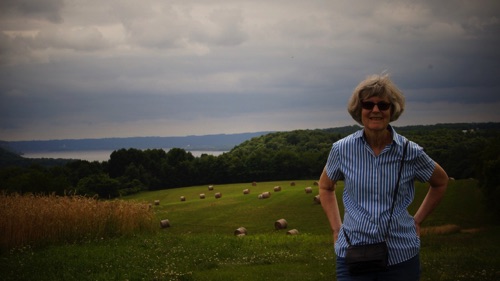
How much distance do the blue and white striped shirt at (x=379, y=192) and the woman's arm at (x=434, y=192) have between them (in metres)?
0.14

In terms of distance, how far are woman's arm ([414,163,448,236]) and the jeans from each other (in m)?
0.39

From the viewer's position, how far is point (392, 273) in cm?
409

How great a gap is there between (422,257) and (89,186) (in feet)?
220

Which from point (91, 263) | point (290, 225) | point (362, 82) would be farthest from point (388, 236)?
point (290, 225)

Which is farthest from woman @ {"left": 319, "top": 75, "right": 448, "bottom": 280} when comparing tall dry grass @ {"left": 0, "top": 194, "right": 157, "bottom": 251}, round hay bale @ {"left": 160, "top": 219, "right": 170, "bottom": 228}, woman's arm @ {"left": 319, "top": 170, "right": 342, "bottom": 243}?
round hay bale @ {"left": 160, "top": 219, "right": 170, "bottom": 228}

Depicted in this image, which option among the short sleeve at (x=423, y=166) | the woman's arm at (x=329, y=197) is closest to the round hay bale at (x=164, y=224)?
the woman's arm at (x=329, y=197)

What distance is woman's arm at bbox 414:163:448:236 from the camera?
14.6 ft

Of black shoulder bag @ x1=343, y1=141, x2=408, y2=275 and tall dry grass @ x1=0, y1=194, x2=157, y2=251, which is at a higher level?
black shoulder bag @ x1=343, y1=141, x2=408, y2=275

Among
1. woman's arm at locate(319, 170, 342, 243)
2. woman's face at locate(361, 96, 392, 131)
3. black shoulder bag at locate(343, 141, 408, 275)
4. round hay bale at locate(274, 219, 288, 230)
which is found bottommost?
round hay bale at locate(274, 219, 288, 230)

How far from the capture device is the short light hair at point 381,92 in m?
4.26

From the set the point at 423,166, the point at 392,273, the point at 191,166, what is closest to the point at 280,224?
the point at 423,166

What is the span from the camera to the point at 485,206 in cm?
3438

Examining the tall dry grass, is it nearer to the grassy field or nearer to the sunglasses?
the grassy field

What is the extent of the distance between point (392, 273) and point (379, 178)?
764 millimetres
